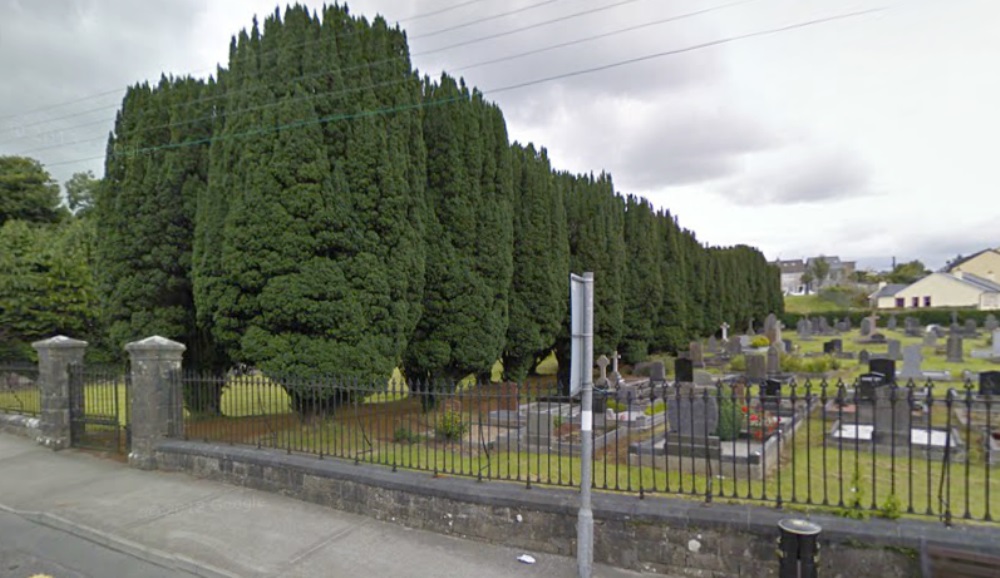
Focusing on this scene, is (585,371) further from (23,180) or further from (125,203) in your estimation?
(23,180)

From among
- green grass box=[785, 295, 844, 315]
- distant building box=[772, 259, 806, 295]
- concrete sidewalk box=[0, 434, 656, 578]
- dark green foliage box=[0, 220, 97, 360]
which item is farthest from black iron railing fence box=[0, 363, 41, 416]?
distant building box=[772, 259, 806, 295]

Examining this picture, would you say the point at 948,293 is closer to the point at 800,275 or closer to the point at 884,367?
the point at 800,275

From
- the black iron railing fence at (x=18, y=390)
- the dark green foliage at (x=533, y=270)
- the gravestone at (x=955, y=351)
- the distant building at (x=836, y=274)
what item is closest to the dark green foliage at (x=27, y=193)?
the black iron railing fence at (x=18, y=390)

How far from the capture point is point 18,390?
40.6 feet

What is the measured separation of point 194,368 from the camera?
11906mm

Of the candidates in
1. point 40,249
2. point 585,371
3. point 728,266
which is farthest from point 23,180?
point 728,266

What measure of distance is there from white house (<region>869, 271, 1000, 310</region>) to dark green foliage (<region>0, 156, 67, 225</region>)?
7692 cm

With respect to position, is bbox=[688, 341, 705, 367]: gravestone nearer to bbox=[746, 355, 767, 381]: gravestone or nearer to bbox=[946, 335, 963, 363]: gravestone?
bbox=[746, 355, 767, 381]: gravestone

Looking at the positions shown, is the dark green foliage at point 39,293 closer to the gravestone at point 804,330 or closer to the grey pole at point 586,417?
the grey pole at point 586,417

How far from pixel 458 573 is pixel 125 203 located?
1042 cm

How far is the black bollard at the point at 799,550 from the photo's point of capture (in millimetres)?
4109

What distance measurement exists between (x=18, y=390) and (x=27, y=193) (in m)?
21.0

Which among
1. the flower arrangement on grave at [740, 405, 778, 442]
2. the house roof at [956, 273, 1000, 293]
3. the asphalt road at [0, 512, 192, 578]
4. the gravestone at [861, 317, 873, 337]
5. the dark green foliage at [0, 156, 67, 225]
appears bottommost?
the gravestone at [861, 317, 873, 337]

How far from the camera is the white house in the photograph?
191ft
